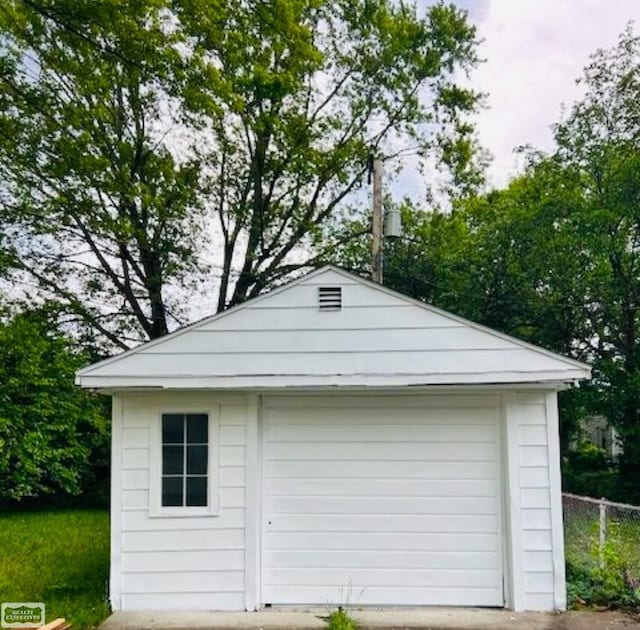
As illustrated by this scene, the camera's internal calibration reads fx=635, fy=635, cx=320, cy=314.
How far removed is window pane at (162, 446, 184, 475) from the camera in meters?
5.77

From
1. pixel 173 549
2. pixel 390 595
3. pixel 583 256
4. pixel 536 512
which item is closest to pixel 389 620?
pixel 390 595

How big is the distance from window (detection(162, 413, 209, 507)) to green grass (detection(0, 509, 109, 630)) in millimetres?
1161

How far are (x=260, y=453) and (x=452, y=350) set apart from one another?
2023mm

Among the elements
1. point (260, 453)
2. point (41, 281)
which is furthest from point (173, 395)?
point (41, 281)

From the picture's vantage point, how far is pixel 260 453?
5.95 m

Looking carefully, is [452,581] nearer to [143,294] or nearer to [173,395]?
[173,395]

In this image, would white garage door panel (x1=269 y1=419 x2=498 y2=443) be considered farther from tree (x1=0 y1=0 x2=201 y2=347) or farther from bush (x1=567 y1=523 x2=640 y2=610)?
tree (x1=0 y1=0 x2=201 y2=347)

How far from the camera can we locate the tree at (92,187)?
1303 cm

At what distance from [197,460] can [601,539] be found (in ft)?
13.0

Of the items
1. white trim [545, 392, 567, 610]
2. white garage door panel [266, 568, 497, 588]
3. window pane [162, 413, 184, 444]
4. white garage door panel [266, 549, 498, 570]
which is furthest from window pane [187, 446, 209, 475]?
white trim [545, 392, 567, 610]

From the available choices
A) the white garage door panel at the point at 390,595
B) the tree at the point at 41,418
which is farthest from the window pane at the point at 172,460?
the tree at the point at 41,418

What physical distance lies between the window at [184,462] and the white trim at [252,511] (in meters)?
0.39

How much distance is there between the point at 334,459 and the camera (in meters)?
6.02

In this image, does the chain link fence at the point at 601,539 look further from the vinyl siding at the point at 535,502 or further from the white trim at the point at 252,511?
the white trim at the point at 252,511
